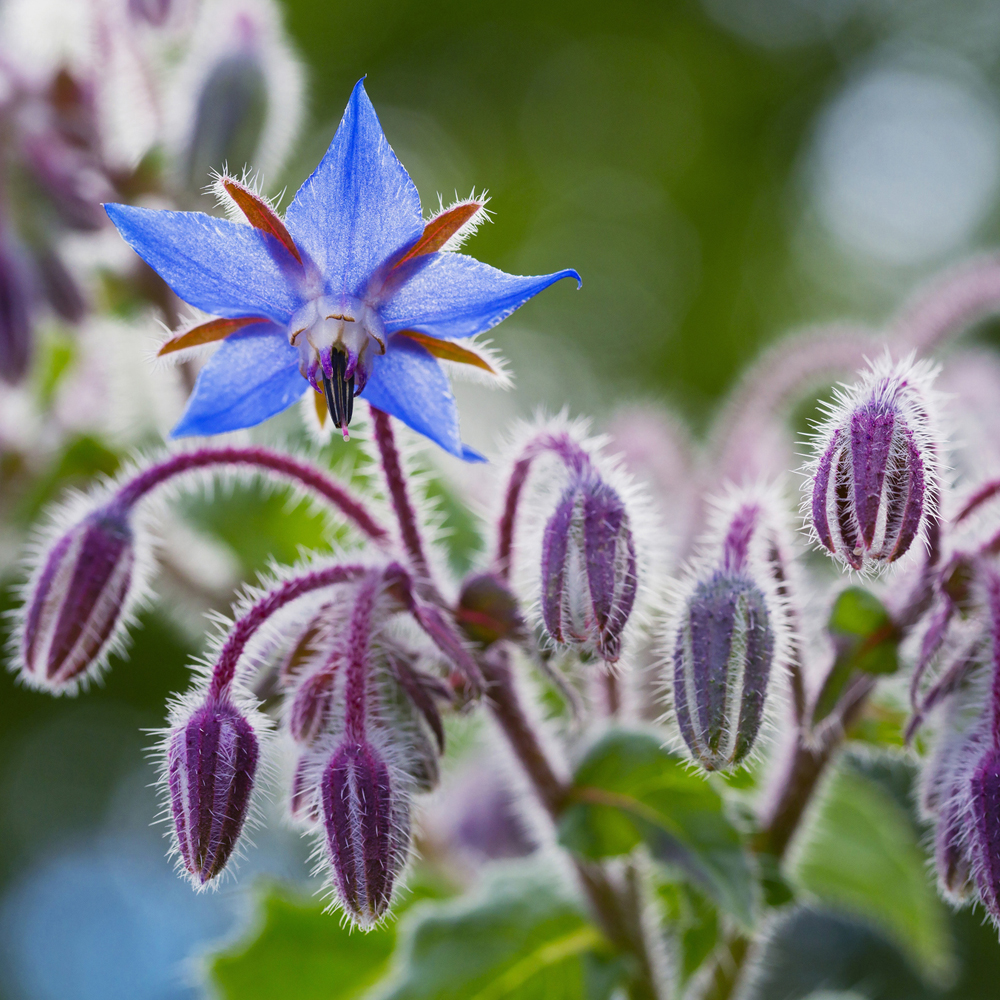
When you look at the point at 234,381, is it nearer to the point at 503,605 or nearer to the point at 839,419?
the point at 503,605

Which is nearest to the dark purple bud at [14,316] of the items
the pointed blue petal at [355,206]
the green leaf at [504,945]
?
the pointed blue petal at [355,206]

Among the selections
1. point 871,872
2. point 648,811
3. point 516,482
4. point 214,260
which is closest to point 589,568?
point 516,482

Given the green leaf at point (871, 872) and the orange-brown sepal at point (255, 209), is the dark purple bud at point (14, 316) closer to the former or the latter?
the orange-brown sepal at point (255, 209)

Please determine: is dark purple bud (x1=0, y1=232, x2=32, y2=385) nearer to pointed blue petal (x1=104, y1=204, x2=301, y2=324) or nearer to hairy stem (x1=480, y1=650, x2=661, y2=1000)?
pointed blue petal (x1=104, y1=204, x2=301, y2=324)

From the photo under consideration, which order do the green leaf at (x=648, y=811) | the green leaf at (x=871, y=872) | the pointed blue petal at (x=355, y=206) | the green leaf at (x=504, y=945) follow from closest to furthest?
the pointed blue petal at (x=355, y=206), the green leaf at (x=648, y=811), the green leaf at (x=504, y=945), the green leaf at (x=871, y=872)

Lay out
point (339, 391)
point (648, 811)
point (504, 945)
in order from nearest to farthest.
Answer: point (339, 391), point (648, 811), point (504, 945)

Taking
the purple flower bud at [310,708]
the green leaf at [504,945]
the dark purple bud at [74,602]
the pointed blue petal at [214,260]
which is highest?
the pointed blue petal at [214,260]

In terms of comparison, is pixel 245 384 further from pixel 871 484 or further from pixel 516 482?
pixel 871 484
